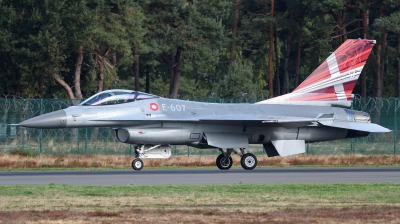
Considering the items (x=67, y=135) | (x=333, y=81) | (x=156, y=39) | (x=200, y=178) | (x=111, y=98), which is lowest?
(x=200, y=178)

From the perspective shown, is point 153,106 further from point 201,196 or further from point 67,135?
point 67,135

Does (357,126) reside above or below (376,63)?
below

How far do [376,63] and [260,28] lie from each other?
11095 millimetres

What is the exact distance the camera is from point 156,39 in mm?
53375

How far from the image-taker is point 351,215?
12438 mm

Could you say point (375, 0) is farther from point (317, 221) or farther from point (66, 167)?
point (317, 221)

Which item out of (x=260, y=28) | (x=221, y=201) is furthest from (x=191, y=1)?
(x=221, y=201)

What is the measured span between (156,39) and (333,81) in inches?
1100

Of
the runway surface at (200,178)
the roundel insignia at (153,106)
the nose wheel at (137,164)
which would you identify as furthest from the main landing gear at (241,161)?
the roundel insignia at (153,106)

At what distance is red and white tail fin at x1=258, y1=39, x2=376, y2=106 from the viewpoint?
26547mm

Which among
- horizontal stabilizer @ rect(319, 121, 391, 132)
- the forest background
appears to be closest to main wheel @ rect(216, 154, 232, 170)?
horizontal stabilizer @ rect(319, 121, 391, 132)

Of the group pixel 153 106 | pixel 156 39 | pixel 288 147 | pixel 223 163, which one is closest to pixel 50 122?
pixel 153 106

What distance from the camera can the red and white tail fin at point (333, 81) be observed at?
87.1 ft

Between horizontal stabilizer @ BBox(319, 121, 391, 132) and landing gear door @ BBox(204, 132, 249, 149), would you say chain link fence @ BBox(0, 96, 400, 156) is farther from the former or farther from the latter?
landing gear door @ BBox(204, 132, 249, 149)
